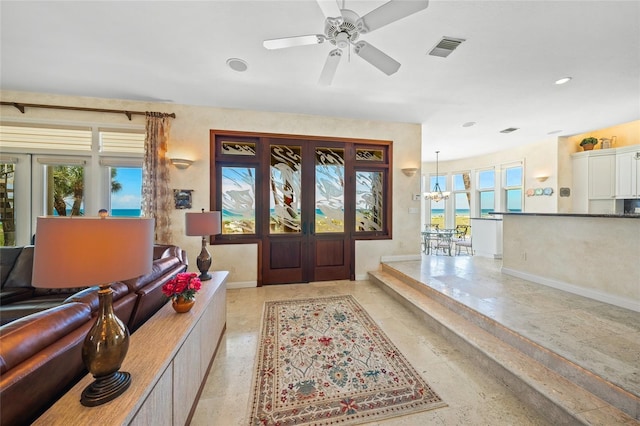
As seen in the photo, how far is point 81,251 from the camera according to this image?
88cm

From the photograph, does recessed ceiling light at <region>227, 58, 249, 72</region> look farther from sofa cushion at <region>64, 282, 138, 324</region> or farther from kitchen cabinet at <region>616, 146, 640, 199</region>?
kitchen cabinet at <region>616, 146, 640, 199</region>

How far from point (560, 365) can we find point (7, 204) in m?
6.97

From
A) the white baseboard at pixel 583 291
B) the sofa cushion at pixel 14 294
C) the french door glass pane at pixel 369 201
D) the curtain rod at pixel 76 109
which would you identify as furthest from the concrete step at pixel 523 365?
the curtain rod at pixel 76 109

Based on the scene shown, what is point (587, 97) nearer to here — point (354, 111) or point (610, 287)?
point (610, 287)

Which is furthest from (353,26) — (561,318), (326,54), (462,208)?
(462,208)

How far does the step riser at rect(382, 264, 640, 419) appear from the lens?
1.54 metres

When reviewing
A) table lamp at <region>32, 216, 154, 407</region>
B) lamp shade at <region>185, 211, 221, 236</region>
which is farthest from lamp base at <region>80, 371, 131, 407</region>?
lamp shade at <region>185, 211, 221, 236</region>

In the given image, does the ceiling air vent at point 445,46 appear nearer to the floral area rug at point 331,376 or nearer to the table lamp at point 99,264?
the table lamp at point 99,264

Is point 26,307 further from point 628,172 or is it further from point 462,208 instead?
point 462,208

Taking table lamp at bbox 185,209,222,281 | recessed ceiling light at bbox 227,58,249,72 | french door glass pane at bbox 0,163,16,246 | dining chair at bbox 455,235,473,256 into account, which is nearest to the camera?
table lamp at bbox 185,209,222,281

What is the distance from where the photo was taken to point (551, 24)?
2.32m

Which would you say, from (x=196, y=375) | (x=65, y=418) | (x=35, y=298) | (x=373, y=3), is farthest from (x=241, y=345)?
(x=373, y=3)

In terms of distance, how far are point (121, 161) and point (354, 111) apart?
403cm

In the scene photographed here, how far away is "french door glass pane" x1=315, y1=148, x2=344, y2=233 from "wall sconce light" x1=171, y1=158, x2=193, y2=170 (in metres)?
2.24
